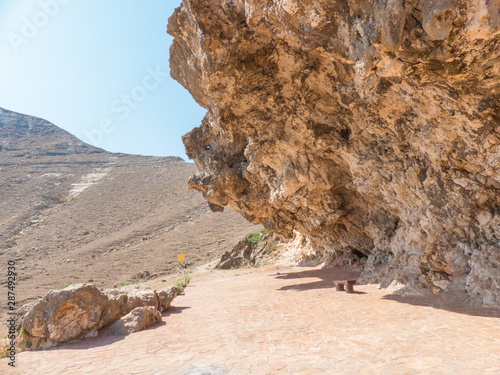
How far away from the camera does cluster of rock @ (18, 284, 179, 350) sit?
5.57 meters

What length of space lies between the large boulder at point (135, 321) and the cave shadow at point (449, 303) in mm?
5340

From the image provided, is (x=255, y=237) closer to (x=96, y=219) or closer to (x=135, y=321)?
(x=135, y=321)

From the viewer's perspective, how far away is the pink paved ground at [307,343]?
342 cm

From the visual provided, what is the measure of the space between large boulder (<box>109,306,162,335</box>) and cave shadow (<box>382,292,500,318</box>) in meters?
5.34

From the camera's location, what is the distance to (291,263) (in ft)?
58.4

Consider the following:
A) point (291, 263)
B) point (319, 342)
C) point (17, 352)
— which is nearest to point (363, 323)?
point (319, 342)

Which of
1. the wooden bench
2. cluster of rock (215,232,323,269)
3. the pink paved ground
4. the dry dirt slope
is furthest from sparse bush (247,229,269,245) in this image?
the pink paved ground

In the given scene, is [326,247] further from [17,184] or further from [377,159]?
[17,184]

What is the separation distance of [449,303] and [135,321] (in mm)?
6363

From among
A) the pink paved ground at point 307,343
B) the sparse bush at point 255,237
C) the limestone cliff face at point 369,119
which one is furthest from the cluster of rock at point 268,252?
the pink paved ground at point 307,343

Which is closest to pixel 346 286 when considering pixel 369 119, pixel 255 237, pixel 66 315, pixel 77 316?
pixel 369 119

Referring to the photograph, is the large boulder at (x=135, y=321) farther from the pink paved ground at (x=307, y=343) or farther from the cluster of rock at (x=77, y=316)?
the pink paved ground at (x=307, y=343)

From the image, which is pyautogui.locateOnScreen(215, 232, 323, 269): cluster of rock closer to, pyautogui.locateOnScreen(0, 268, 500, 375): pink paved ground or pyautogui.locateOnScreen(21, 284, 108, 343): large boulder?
pyautogui.locateOnScreen(0, 268, 500, 375): pink paved ground

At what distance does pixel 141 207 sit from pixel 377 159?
4092 centimetres
